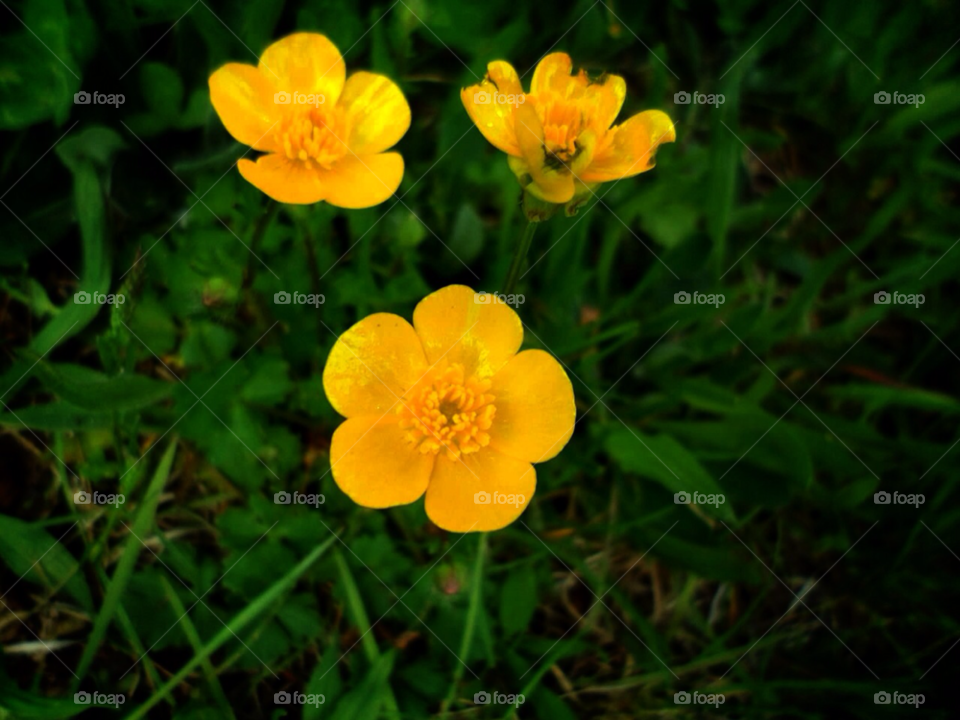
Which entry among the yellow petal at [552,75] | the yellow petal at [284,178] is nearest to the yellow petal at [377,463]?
the yellow petal at [284,178]

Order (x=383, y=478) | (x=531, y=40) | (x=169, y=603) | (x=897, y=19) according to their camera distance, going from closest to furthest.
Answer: (x=383, y=478) < (x=169, y=603) < (x=531, y=40) < (x=897, y=19)

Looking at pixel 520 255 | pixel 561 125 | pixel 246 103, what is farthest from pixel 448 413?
pixel 246 103

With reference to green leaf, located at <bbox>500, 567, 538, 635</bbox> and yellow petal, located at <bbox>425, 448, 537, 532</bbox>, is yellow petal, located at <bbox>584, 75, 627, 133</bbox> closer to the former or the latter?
yellow petal, located at <bbox>425, 448, 537, 532</bbox>

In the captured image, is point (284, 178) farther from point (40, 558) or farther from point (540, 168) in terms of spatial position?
point (40, 558)

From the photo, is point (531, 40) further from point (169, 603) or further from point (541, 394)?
point (169, 603)

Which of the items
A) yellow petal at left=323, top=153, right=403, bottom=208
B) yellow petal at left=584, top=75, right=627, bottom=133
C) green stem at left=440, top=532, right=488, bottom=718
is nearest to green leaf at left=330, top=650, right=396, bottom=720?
green stem at left=440, top=532, right=488, bottom=718

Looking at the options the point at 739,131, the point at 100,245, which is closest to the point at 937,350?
the point at 739,131
